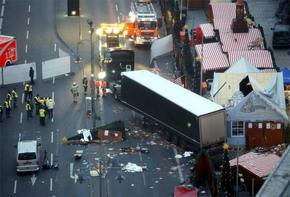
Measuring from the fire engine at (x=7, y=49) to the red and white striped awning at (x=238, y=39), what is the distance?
17.0 meters

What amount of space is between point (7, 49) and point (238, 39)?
1870 cm

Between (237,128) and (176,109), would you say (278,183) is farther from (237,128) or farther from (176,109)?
(237,128)

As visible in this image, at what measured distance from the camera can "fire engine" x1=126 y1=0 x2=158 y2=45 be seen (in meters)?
91.1

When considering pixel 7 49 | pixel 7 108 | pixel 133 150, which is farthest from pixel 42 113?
pixel 7 49

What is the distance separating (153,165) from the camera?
70.4m

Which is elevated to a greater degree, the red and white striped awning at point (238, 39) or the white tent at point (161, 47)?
the red and white striped awning at point (238, 39)

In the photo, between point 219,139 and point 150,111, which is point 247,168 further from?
point 150,111

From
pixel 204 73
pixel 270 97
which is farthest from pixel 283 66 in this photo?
pixel 270 97

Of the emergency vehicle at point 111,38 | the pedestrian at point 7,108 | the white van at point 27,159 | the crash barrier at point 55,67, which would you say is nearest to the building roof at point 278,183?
the white van at point 27,159

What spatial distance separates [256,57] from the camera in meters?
81.5

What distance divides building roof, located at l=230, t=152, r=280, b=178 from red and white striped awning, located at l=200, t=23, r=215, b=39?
69.5 ft

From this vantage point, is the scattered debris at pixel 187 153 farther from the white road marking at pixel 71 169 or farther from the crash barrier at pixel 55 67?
the crash barrier at pixel 55 67

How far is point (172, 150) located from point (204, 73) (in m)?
11.1

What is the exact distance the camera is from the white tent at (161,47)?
88.2m
